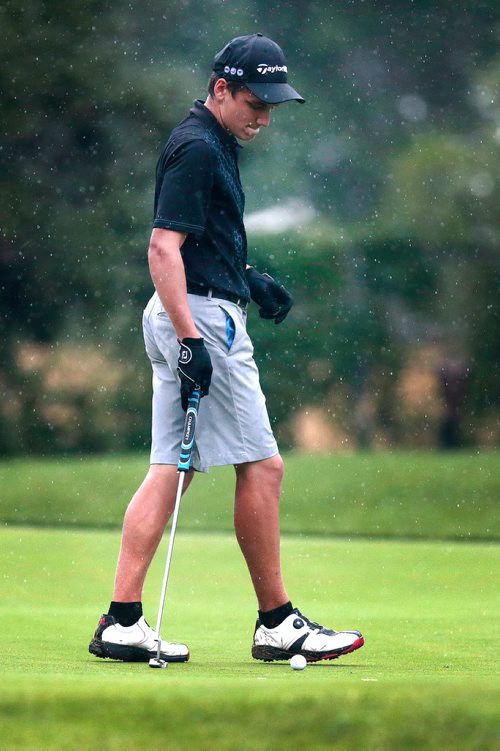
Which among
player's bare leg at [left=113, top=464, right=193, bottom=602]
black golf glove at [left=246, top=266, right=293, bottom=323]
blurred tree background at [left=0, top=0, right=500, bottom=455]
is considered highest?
blurred tree background at [left=0, top=0, right=500, bottom=455]

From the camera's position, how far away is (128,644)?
2.64 m

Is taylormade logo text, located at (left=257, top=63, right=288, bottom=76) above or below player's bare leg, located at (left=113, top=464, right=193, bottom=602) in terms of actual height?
above

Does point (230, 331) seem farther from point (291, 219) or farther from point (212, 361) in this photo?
point (291, 219)

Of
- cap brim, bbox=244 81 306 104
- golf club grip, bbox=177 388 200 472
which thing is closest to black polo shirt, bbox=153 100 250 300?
cap brim, bbox=244 81 306 104

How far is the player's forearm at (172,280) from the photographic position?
8.72ft

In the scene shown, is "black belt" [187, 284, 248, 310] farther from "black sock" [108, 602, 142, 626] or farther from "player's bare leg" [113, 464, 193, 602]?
"black sock" [108, 602, 142, 626]

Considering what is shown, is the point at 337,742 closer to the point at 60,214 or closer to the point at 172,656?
the point at 172,656

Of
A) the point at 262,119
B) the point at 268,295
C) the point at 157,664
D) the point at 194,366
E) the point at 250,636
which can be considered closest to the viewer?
the point at 157,664

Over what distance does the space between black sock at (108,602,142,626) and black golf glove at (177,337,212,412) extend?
415mm

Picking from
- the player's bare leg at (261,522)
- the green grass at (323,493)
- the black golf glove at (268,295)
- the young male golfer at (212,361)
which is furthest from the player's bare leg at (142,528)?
the green grass at (323,493)

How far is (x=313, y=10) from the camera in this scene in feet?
54.0

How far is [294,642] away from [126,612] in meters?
0.34

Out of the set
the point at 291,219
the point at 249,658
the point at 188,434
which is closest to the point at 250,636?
the point at 249,658

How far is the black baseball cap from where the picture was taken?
9.15 ft
